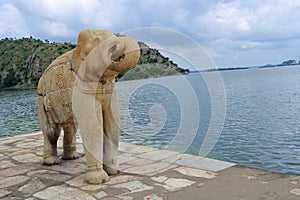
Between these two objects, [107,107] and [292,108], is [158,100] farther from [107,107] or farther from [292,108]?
[107,107]

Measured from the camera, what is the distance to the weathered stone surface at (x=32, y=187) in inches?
171

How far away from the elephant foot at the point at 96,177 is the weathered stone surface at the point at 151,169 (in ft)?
2.05

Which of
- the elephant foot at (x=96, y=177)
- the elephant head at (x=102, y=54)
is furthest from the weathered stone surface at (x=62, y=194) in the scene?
the elephant head at (x=102, y=54)

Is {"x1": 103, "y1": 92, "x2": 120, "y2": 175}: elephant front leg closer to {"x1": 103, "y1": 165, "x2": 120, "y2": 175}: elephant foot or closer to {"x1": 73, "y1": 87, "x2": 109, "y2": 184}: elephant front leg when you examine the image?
{"x1": 103, "y1": 165, "x2": 120, "y2": 175}: elephant foot

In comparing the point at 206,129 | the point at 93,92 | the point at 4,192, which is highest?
the point at 93,92

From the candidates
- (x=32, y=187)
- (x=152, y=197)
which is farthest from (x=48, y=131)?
(x=152, y=197)

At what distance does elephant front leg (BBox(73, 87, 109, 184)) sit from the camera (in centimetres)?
425

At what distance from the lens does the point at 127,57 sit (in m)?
3.95

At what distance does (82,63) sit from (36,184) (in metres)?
1.73

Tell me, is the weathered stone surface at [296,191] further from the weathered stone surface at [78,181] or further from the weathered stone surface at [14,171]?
the weathered stone surface at [14,171]

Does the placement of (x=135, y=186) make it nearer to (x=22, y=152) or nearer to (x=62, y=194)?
(x=62, y=194)

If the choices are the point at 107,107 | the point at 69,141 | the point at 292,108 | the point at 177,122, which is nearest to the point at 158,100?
the point at 177,122

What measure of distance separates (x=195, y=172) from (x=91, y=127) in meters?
1.61

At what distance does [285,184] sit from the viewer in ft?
13.7
